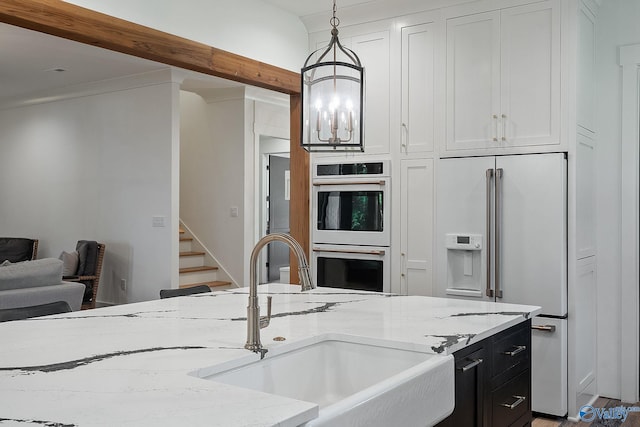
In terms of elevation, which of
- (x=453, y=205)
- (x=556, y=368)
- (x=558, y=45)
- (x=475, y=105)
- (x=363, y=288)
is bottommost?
(x=556, y=368)

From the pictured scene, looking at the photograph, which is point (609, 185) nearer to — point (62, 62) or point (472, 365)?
point (472, 365)

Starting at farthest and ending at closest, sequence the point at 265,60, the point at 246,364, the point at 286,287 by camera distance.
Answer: the point at 265,60, the point at 286,287, the point at 246,364

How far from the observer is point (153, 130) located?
6.50 meters

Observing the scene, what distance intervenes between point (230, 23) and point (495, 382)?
9.66ft

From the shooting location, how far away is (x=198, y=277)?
7168 millimetres

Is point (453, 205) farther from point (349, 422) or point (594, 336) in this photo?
point (349, 422)

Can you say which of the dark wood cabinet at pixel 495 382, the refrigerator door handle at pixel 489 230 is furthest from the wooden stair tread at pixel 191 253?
the dark wood cabinet at pixel 495 382

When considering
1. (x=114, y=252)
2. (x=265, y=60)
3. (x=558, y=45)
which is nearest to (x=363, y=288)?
(x=265, y=60)

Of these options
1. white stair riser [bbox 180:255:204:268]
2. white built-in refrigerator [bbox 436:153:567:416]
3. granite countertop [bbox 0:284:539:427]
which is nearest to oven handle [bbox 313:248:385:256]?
white built-in refrigerator [bbox 436:153:567:416]

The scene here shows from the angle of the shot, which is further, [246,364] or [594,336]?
[594,336]

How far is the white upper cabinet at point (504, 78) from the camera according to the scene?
3730mm

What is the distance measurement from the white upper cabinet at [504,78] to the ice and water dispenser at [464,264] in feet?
2.03

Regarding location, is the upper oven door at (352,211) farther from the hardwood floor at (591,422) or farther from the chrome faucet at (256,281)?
the chrome faucet at (256,281)

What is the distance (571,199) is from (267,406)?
3.04 meters
